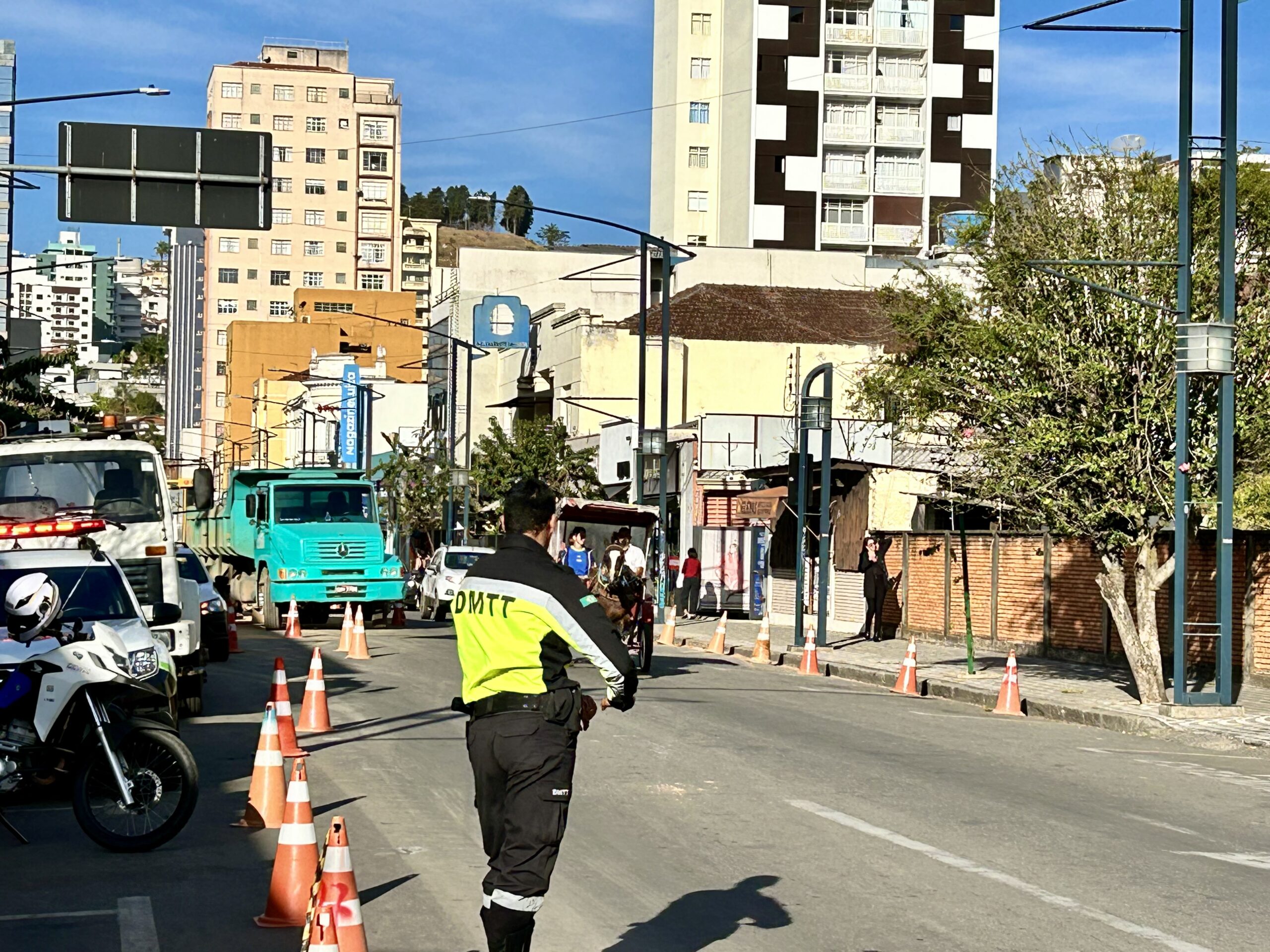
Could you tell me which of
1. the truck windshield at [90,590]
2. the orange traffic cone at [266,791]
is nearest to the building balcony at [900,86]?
the truck windshield at [90,590]

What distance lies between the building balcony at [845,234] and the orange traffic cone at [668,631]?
51.8 metres

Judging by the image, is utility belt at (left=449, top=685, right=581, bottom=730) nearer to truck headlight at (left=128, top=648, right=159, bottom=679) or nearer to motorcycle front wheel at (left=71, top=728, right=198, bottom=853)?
motorcycle front wheel at (left=71, top=728, right=198, bottom=853)

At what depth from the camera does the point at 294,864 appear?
797 cm

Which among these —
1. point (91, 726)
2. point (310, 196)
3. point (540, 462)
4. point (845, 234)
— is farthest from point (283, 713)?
point (310, 196)

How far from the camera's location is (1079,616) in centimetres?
2730

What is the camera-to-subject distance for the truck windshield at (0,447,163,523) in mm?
19781

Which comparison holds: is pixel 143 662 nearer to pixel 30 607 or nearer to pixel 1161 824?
pixel 30 607

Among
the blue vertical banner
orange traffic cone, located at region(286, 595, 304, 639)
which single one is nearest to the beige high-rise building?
the blue vertical banner

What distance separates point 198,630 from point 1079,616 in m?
14.8

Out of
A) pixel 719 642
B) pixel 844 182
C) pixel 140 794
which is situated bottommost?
pixel 719 642

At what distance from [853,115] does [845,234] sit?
19.1 feet

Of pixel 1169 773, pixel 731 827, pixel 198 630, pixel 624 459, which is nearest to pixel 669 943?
pixel 731 827

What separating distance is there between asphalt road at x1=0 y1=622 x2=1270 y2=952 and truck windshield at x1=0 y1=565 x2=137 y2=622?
1529mm

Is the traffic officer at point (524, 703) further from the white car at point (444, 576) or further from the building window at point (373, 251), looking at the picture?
the building window at point (373, 251)
